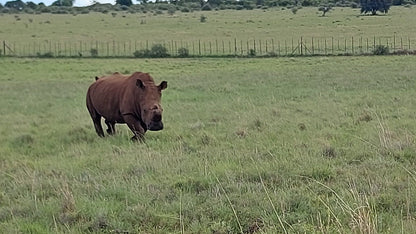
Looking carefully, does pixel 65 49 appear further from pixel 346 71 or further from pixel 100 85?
pixel 100 85

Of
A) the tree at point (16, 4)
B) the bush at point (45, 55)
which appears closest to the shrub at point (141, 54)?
the bush at point (45, 55)

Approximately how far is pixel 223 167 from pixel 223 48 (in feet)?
137

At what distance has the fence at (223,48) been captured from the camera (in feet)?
148

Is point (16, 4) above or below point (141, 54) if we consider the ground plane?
above

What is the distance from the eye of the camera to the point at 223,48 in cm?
4981

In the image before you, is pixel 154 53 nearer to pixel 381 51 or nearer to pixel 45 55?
pixel 45 55

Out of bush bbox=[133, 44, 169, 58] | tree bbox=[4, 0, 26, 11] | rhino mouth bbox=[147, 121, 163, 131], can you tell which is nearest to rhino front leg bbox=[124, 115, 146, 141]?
rhino mouth bbox=[147, 121, 163, 131]

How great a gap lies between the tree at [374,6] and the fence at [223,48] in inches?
1527

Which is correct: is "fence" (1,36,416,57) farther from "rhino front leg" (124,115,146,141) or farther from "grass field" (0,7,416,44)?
"rhino front leg" (124,115,146,141)

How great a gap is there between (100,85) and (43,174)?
507 cm

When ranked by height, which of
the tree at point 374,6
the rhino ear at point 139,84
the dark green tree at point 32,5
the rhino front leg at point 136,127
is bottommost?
the rhino front leg at point 136,127

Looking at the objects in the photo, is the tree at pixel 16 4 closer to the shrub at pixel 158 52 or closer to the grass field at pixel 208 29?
the grass field at pixel 208 29

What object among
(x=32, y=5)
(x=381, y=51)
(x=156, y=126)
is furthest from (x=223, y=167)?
(x=32, y=5)

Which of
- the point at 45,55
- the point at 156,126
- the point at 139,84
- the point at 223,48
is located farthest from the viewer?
the point at 223,48
